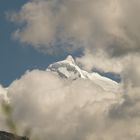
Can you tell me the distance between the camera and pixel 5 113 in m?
21.1

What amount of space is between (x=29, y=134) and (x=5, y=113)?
1207 millimetres

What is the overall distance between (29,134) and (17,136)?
1.16m

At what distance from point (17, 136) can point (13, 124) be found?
1.54 metres

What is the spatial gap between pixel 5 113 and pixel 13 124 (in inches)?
34.7

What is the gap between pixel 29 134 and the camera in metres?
21.5

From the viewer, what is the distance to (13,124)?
21.8 meters

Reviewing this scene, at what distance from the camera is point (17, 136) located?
20359mm

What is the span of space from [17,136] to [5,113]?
118 cm

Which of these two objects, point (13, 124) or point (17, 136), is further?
point (13, 124)

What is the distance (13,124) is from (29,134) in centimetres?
80
